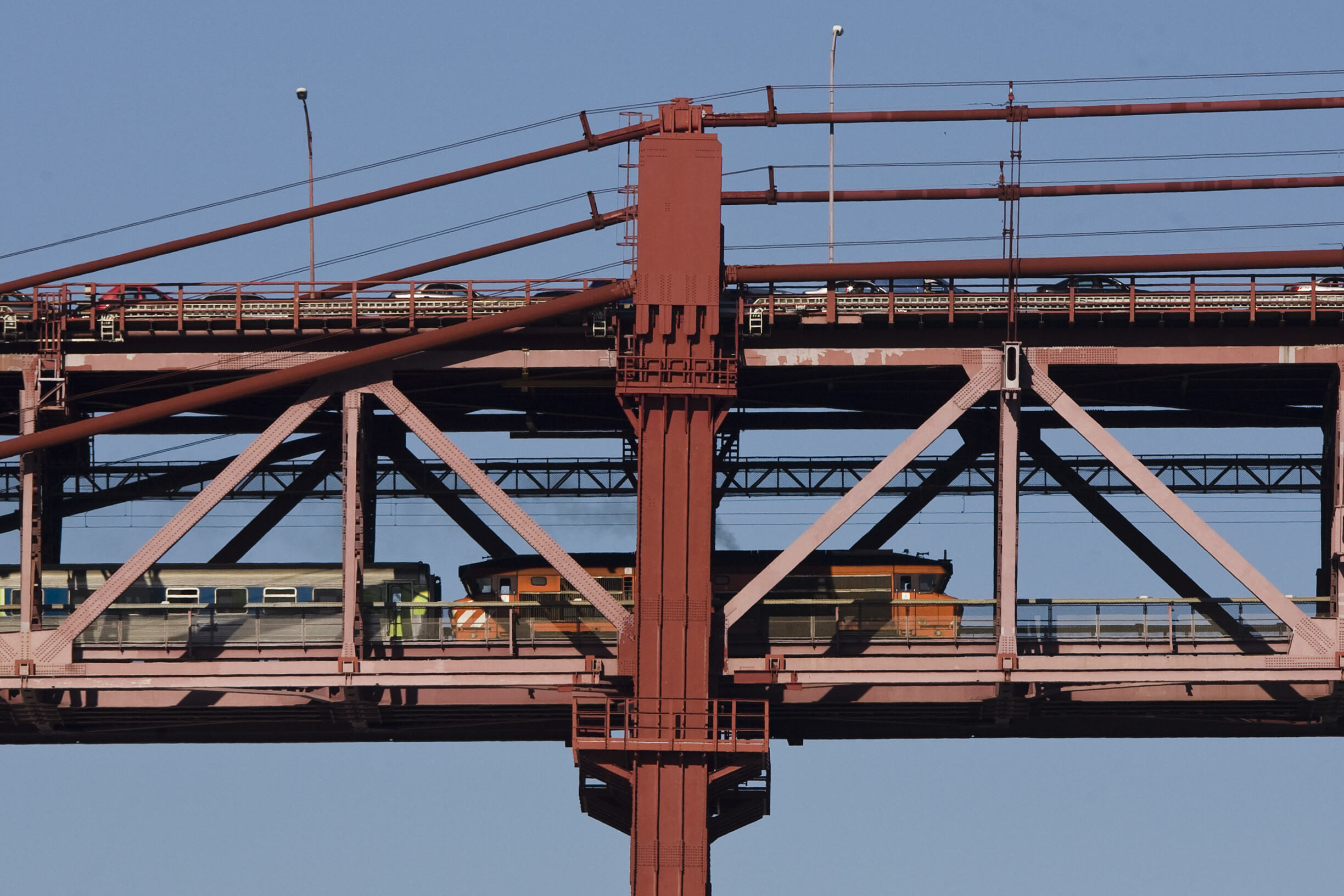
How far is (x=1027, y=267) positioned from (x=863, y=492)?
23.0 ft

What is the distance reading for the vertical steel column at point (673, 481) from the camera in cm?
6066

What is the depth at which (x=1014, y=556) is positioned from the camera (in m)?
62.5

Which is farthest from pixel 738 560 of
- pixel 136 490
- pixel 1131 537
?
pixel 136 490

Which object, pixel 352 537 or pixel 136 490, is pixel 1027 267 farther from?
pixel 136 490

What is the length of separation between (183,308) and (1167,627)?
26.4 meters

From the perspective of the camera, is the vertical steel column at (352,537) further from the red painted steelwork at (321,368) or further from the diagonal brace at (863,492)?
the diagonal brace at (863,492)

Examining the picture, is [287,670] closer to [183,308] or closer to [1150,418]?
[183,308]

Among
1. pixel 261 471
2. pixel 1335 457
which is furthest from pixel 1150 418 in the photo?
pixel 261 471

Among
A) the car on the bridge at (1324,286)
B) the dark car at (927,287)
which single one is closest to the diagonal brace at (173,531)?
the dark car at (927,287)

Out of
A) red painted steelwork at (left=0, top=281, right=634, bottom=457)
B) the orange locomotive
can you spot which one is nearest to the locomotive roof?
the orange locomotive

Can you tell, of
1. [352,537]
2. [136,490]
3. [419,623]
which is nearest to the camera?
[352,537]

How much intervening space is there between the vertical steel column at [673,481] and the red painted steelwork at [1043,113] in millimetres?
3637

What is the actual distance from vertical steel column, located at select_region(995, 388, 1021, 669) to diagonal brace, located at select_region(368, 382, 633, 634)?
936 cm

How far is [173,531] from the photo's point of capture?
62.2 m
